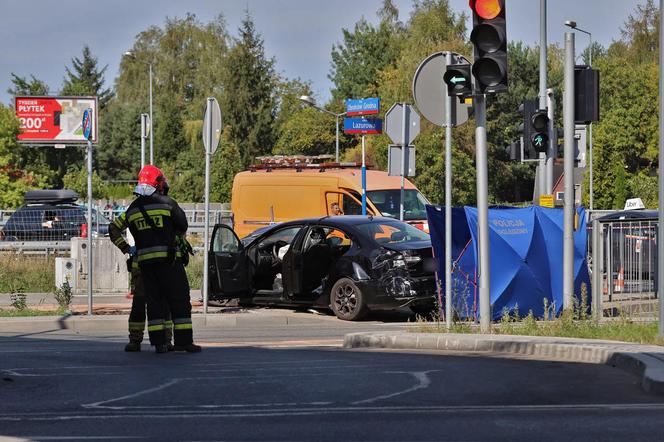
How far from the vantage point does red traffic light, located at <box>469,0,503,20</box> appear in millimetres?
12516

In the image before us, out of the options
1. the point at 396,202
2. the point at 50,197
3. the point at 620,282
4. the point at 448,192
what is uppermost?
the point at 50,197

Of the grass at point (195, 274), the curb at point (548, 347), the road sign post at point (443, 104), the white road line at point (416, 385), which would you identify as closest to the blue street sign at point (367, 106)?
the grass at point (195, 274)

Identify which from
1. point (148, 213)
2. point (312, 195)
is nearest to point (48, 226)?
point (312, 195)

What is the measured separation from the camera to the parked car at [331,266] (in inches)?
651

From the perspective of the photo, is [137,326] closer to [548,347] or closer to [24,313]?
Answer: [548,347]

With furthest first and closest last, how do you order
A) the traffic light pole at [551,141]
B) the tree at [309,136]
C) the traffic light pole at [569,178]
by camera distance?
1. the tree at [309,136]
2. the traffic light pole at [551,141]
3. the traffic light pole at [569,178]

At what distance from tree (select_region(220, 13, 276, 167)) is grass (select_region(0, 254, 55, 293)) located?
54164 millimetres

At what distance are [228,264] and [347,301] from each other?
1.81 meters

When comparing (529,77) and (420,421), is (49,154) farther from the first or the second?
(420,421)

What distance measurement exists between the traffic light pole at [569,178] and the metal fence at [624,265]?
116 cm

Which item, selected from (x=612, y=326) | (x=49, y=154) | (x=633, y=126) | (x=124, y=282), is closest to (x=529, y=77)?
(x=633, y=126)

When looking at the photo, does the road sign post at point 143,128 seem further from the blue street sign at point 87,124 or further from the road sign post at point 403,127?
the blue street sign at point 87,124

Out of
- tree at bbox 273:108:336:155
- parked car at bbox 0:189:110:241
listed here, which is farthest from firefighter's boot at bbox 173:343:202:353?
tree at bbox 273:108:336:155

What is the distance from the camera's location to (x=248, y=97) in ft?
256
